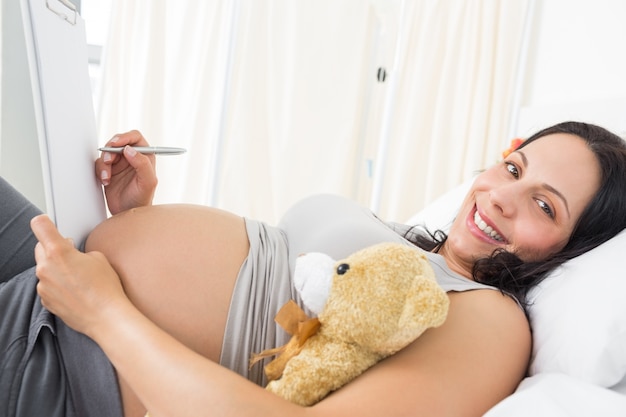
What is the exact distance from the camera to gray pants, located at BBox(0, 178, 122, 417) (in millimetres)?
783

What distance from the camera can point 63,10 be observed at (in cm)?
94

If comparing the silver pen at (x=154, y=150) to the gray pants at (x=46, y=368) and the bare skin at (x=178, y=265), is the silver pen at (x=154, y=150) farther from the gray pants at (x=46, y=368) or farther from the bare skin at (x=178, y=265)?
the gray pants at (x=46, y=368)

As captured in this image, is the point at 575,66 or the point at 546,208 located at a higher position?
the point at 575,66

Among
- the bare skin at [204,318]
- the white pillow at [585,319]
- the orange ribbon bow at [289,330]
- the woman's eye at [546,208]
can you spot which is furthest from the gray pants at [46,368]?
the woman's eye at [546,208]

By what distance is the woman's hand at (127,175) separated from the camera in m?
1.05

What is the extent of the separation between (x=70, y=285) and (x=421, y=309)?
0.52m

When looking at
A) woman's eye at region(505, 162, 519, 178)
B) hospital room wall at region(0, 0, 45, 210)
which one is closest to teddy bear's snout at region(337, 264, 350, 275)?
woman's eye at region(505, 162, 519, 178)

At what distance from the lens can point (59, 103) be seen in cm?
89

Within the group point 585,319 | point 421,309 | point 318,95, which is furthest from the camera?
point 318,95

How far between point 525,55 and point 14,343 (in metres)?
2.44

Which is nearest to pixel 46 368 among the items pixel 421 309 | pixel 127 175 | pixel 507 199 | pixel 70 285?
pixel 70 285

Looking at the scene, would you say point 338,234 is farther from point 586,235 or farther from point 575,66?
point 575,66

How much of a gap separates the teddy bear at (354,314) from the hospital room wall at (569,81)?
137 centimetres

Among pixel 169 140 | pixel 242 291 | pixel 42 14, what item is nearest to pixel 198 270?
pixel 242 291
